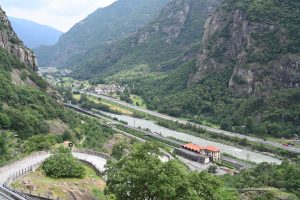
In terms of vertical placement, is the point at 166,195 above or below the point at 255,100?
above

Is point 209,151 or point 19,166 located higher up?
point 19,166

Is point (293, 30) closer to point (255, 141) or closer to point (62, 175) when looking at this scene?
point (255, 141)

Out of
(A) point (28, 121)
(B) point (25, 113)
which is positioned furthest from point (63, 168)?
(B) point (25, 113)

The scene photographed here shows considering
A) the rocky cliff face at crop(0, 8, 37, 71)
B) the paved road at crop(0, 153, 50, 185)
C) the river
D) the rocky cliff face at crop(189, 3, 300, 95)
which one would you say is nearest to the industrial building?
the river

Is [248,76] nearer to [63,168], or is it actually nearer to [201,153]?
[201,153]

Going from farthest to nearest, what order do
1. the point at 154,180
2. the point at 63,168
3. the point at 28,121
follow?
the point at 28,121
the point at 63,168
the point at 154,180

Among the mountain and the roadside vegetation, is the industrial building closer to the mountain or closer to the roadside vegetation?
the mountain

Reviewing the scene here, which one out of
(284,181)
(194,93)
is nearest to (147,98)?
(194,93)

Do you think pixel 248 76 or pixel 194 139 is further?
pixel 248 76
